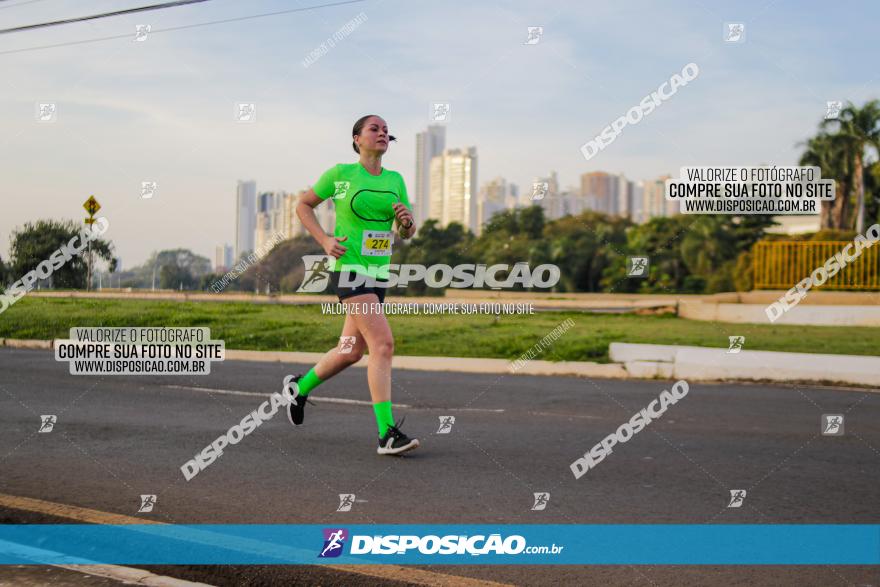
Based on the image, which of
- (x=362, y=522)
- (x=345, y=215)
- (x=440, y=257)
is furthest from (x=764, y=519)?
(x=440, y=257)

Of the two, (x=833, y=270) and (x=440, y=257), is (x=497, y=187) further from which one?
(x=833, y=270)

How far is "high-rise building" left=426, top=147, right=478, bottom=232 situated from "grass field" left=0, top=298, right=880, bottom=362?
19.2 metres

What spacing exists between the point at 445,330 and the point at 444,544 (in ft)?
53.6

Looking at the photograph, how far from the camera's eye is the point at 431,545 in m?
3.99

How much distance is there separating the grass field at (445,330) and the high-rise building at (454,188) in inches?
756

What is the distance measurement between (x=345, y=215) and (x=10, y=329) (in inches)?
648

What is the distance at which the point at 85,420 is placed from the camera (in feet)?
25.6

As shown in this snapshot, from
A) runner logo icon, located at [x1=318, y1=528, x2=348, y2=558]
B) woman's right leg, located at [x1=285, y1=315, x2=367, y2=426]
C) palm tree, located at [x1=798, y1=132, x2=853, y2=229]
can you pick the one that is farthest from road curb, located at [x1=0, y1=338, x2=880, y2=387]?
palm tree, located at [x1=798, y1=132, x2=853, y2=229]

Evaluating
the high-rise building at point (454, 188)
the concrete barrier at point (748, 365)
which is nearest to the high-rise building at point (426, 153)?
the high-rise building at point (454, 188)

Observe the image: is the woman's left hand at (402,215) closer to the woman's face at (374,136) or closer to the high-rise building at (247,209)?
the woman's face at (374,136)

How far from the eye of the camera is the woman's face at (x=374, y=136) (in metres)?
6.11

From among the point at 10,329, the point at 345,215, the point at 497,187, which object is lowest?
the point at 10,329

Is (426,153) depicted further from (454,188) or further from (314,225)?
(314,225)

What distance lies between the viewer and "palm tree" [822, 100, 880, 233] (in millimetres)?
38406
